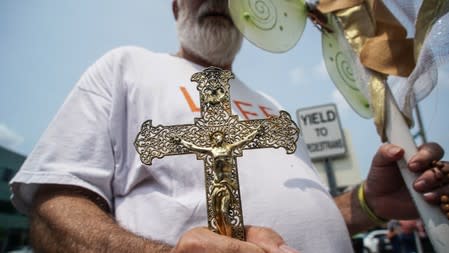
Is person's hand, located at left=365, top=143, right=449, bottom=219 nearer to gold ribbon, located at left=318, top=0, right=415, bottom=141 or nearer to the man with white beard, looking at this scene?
the man with white beard

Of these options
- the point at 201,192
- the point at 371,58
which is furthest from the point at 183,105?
the point at 371,58

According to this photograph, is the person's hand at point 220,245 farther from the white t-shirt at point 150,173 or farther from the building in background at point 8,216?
the building in background at point 8,216

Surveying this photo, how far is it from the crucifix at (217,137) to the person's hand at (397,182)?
44cm

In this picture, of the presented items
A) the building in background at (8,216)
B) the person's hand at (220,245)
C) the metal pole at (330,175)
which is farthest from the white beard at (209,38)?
the building in background at (8,216)

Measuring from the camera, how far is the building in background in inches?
460

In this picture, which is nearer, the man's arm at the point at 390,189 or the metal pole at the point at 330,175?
the man's arm at the point at 390,189

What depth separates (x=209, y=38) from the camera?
149cm

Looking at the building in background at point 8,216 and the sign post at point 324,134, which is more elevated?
the sign post at point 324,134

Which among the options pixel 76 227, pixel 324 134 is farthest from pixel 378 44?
pixel 324 134

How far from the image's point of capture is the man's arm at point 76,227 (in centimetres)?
83

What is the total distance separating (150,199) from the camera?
41.5 inches

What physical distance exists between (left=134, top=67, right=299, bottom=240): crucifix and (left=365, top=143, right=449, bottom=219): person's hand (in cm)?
44

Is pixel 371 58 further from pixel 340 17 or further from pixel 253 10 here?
pixel 253 10

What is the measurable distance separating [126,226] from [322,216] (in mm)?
663
